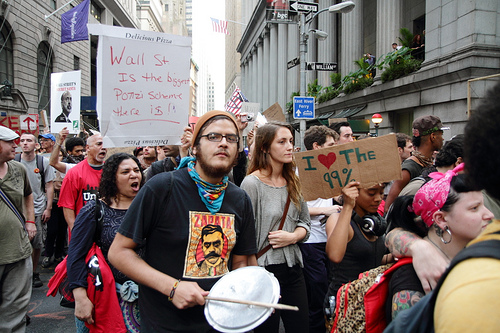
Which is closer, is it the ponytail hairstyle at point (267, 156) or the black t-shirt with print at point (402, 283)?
the black t-shirt with print at point (402, 283)

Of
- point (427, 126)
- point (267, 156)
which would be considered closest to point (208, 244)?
point (267, 156)

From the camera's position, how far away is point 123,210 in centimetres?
306

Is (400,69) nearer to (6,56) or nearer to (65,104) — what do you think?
(65,104)

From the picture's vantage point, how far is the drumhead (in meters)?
1.64

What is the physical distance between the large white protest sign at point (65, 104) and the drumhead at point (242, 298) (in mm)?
7346

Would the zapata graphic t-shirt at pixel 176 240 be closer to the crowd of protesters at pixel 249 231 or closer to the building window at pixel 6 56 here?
the crowd of protesters at pixel 249 231

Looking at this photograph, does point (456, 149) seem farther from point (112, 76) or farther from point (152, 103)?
point (112, 76)

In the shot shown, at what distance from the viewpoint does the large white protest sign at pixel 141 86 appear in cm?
331

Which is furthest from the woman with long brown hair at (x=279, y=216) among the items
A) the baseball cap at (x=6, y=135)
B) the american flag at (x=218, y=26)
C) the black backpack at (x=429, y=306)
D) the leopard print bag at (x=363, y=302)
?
the american flag at (x=218, y=26)

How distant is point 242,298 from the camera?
174 centimetres

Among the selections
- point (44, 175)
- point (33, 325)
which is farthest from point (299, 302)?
point (44, 175)


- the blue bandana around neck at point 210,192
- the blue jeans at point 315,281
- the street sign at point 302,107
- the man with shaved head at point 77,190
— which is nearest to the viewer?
the blue bandana around neck at point 210,192

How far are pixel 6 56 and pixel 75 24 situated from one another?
22.7 ft

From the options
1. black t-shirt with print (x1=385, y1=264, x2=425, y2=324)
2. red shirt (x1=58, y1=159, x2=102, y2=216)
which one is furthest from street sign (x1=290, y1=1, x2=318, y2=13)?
black t-shirt with print (x1=385, y1=264, x2=425, y2=324)
